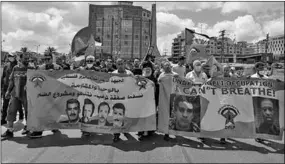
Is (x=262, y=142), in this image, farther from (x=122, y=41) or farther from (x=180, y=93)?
(x=122, y=41)

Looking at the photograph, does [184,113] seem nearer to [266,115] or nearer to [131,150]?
[131,150]

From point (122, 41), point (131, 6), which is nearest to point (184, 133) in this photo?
point (122, 41)

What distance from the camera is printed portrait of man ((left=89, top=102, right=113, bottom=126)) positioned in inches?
205

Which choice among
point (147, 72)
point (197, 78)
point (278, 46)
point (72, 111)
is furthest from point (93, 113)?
point (278, 46)

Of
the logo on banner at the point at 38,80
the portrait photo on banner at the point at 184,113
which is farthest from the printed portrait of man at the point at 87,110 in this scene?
the portrait photo on banner at the point at 184,113

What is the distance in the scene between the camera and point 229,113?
5.18 meters

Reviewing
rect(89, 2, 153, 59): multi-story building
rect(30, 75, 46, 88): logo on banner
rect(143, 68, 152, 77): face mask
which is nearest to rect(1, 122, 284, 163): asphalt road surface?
rect(30, 75, 46, 88): logo on banner

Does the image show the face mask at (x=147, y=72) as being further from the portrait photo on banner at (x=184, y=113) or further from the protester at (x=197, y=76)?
the protester at (x=197, y=76)

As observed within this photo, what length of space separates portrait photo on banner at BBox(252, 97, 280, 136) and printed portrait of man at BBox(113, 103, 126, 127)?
2.78m

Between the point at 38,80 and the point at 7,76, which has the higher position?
the point at 7,76

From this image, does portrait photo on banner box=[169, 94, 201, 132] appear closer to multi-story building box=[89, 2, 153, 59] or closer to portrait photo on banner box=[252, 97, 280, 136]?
portrait photo on banner box=[252, 97, 280, 136]

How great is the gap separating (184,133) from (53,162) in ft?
8.66

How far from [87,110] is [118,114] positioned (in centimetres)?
66

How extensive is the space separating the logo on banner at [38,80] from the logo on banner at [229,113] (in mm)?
3869
